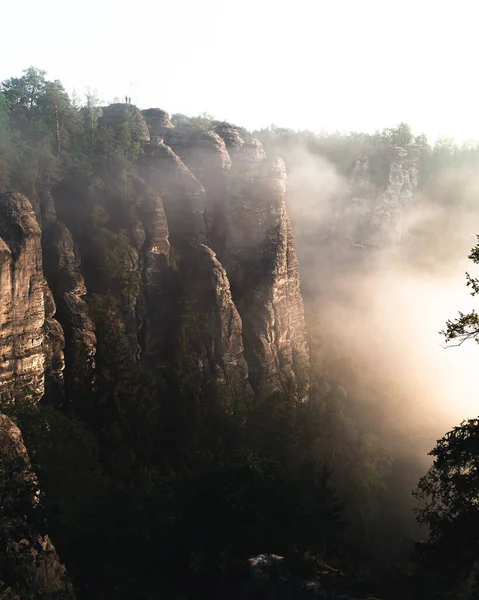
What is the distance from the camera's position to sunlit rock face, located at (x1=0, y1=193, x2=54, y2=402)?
115 ft

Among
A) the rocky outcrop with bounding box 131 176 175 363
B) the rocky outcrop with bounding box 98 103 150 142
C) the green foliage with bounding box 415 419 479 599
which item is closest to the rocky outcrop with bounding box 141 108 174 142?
the rocky outcrop with bounding box 98 103 150 142

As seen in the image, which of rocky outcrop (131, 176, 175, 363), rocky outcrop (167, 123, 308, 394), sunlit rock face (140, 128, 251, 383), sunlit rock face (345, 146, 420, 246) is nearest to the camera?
rocky outcrop (131, 176, 175, 363)

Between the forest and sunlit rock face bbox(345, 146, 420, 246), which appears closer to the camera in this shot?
the forest

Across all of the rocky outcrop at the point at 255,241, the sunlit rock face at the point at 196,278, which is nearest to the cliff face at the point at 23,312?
the sunlit rock face at the point at 196,278

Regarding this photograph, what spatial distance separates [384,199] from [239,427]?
6411 cm

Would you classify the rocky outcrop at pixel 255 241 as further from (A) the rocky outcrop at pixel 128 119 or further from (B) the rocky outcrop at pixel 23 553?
(B) the rocky outcrop at pixel 23 553

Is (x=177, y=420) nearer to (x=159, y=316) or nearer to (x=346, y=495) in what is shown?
(x=159, y=316)

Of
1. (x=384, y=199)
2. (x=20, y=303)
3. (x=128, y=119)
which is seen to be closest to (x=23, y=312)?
(x=20, y=303)

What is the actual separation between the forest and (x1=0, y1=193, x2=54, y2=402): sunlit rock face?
2249 mm

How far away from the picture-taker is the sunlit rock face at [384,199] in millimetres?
92312

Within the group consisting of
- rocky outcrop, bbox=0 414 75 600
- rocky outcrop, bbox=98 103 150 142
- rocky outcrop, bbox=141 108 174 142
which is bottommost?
rocky outcrop, bbox=0 414 75 600

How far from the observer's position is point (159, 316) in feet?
171

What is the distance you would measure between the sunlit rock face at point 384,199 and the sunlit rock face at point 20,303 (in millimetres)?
66106

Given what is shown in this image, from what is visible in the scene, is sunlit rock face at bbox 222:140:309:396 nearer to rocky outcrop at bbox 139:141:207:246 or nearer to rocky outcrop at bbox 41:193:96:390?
rocky outcrop at bbox 139:141:207:246
